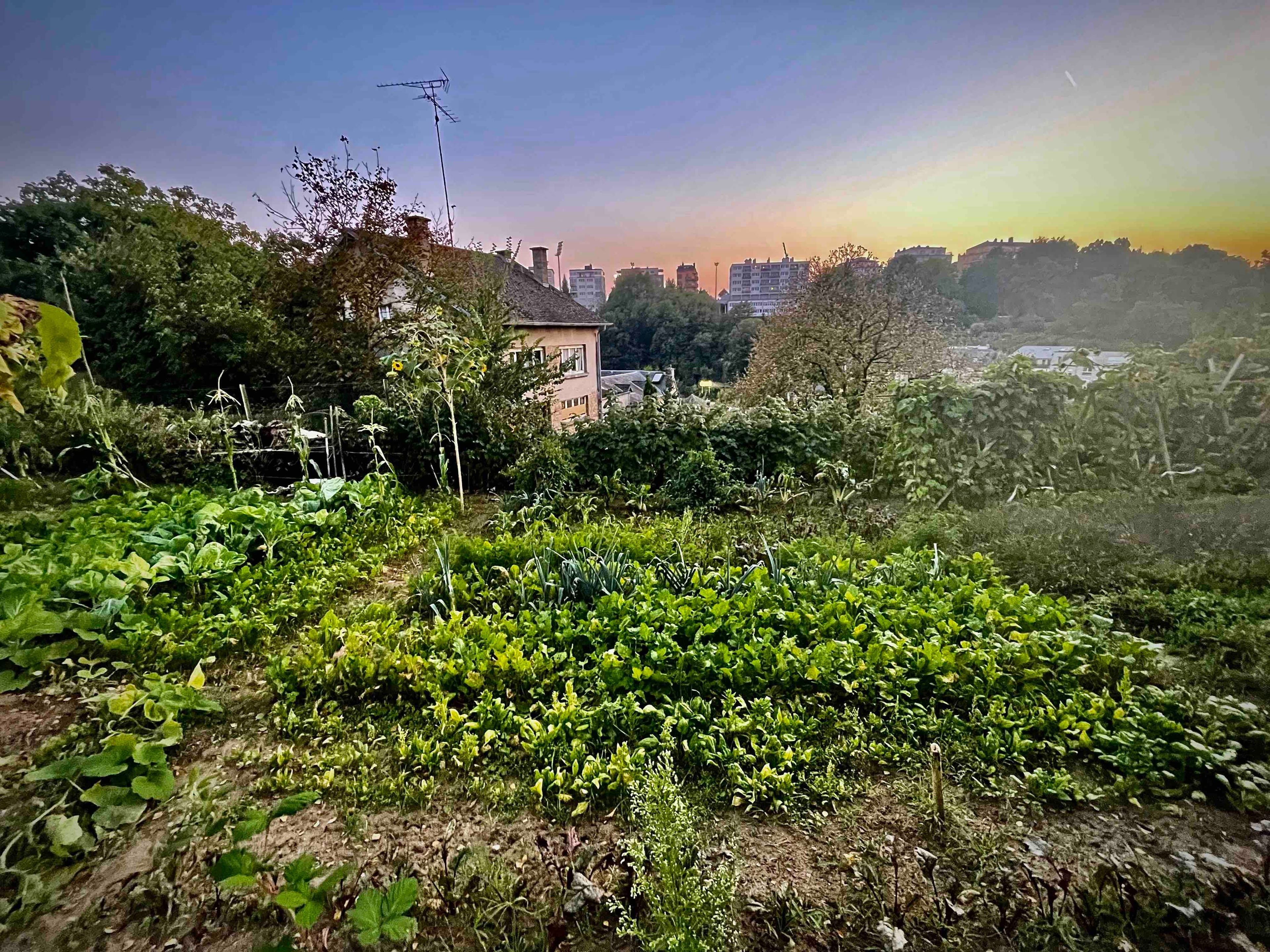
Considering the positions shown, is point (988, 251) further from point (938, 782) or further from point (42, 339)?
point (42, 339)

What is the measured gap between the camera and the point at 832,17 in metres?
1.27

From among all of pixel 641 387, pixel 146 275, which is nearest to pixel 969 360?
pixel 641 387

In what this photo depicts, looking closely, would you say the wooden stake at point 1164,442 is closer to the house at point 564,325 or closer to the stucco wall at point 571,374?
the stucco wall at point 571,374

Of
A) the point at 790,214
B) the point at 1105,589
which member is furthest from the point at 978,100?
the point at 1105,589

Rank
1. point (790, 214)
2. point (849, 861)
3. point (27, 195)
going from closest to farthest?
point (849, 861), point (27, 195), point (790, 214)

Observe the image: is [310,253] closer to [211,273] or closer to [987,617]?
[211,273]

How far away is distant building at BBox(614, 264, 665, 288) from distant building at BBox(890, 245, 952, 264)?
143 cm

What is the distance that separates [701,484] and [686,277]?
47.6 inches

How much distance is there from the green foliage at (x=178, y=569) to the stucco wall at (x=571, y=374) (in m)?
1.52

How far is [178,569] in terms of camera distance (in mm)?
1987

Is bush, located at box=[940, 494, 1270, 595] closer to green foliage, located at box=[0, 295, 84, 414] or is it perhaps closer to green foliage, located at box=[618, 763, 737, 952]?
green foliage, located at box=[618, 763, 737, 952]

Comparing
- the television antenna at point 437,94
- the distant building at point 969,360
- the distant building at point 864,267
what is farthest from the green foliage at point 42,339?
the distant building at point 864,267

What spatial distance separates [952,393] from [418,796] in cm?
304

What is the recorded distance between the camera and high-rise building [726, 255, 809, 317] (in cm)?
298
